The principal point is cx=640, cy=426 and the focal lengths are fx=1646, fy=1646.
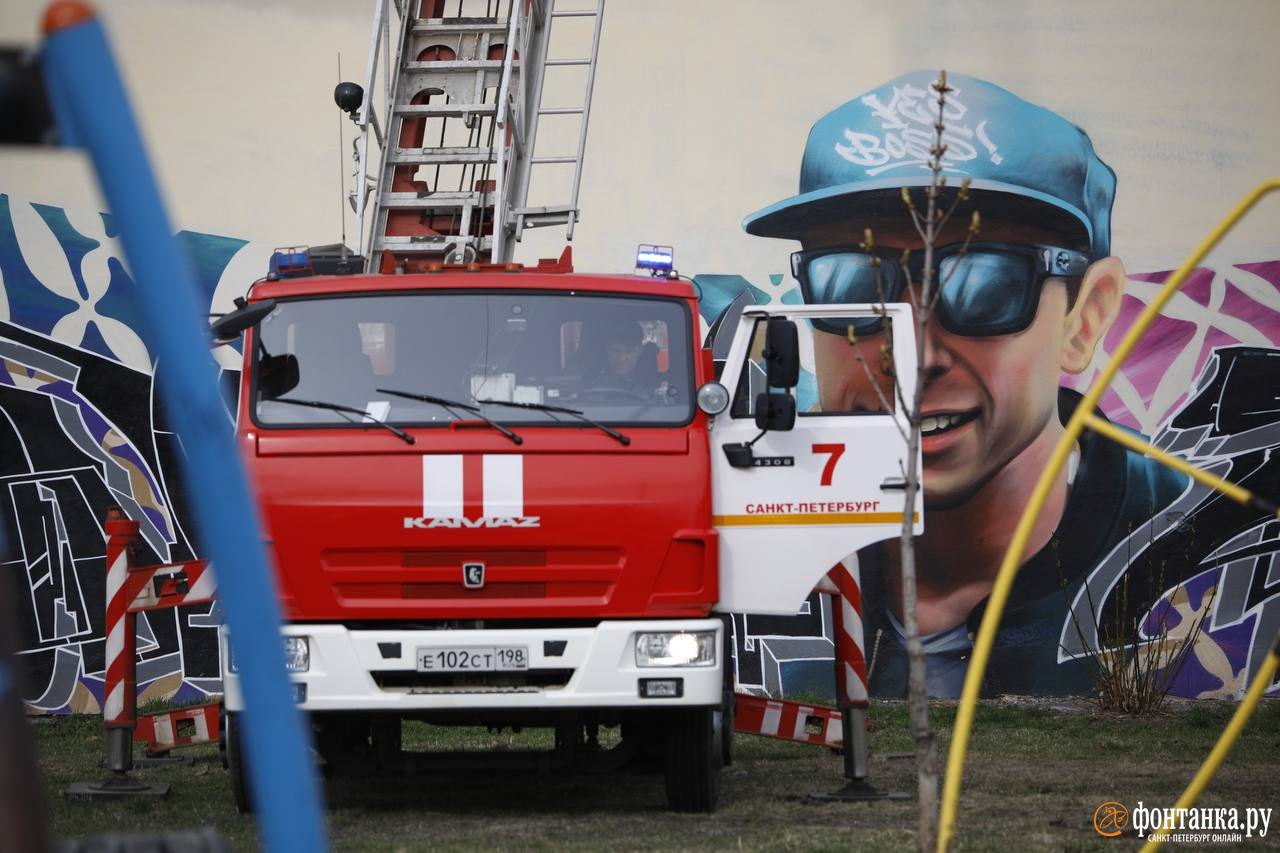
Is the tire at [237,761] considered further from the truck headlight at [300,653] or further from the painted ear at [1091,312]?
the painted ear at [1091,312]

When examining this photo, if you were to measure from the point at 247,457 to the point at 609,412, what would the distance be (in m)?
1.60

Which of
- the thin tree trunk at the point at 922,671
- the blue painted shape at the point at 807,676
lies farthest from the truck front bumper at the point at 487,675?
the blue painted shape at the point at 807,676

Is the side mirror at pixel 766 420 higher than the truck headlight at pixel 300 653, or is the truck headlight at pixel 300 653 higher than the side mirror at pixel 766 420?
the side mirror at pixel 766 420

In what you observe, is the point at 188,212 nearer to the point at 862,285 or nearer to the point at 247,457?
the point at 862,285

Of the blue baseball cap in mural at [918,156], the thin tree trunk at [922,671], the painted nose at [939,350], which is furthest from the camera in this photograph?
the blue baseball cap in mural at [918,156]

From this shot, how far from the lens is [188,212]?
13648 millimetres

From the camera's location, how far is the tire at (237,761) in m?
7.53

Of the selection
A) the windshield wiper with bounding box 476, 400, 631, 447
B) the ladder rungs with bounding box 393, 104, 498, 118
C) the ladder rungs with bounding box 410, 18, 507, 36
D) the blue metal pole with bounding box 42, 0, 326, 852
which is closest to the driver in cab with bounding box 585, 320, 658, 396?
the windshield wiper with bounding box 476, 400, 631, 447

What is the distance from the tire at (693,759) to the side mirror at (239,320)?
2.63 meters

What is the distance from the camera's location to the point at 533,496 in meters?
7.11

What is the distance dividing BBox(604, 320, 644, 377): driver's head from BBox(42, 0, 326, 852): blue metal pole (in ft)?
18.5

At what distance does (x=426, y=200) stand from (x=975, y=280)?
612 centimetres

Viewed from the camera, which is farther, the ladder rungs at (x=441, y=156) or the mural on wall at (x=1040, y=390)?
the mural on wall at (x=1040, y=390)

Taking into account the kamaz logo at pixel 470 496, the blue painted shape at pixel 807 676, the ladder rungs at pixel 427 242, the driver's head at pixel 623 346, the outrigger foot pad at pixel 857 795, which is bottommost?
the blue painted shape at pixel 807 676
